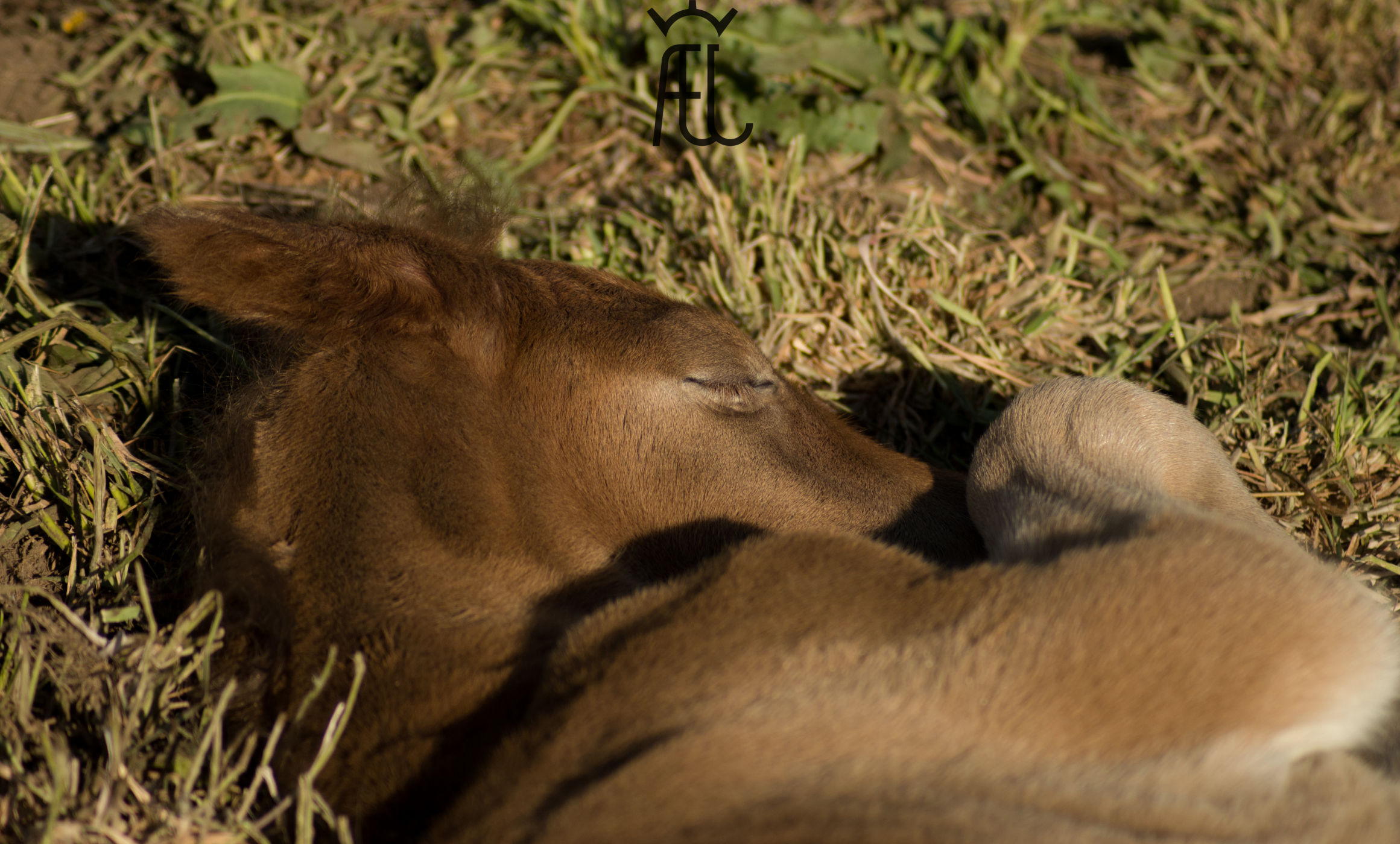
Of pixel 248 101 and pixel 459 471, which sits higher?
pixel 248 101

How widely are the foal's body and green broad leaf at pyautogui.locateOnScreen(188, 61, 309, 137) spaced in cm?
210

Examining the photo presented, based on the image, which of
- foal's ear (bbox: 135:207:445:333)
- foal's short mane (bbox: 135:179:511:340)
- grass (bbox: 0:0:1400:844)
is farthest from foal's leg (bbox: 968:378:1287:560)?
foal's ear (bbox: 135:207:445:333)

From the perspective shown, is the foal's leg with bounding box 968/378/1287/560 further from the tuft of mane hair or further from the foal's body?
the tuft of mane hair

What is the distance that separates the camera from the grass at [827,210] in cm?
368

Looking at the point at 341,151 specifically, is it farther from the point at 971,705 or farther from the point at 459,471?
the point at 971,705

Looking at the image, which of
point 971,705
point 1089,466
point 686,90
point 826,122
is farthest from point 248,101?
Result: point 971,705

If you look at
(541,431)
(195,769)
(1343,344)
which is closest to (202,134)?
(541,431)

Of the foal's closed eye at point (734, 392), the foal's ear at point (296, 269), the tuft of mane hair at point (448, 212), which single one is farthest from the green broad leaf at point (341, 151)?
the foal's closed eye at point (734, 392)

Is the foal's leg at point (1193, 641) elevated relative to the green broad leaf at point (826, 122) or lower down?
lower down

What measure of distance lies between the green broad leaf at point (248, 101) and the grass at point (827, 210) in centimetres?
2

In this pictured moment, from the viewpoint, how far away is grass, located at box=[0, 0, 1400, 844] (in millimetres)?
3682

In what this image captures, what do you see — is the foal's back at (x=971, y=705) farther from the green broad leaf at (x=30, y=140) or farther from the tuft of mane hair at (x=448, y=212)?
the green broad leaf at (x=30, y=140)

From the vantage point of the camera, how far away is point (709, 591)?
2.36 metres

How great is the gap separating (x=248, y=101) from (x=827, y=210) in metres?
2.55
